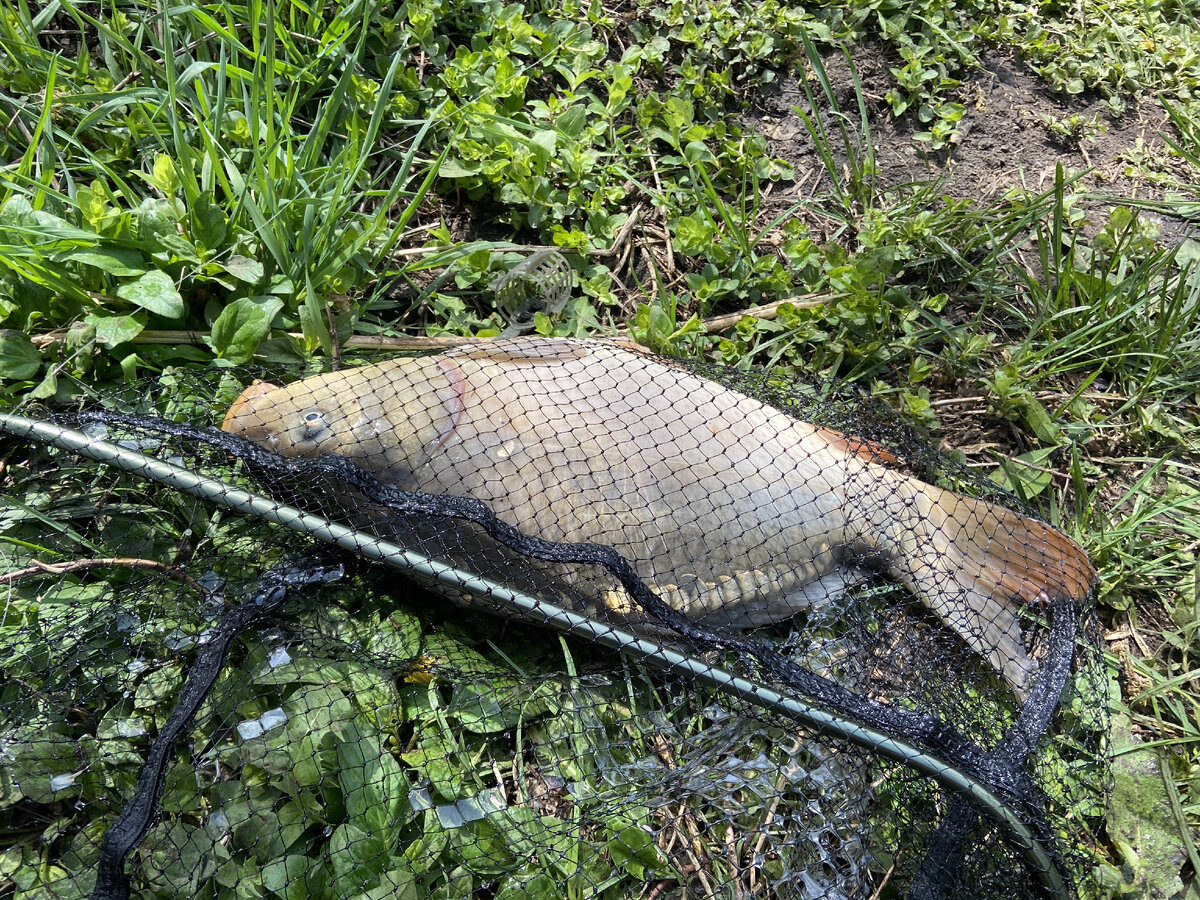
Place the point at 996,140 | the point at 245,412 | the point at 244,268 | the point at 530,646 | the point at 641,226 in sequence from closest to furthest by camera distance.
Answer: the point at 245,412 < the point at 530,646 < the point at 244,268 < the point at 641,226 < the point at 996,140

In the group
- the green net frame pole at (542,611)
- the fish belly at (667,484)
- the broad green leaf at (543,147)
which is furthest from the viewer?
the broad green leaf at (543,147)

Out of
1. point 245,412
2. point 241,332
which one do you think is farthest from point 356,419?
point 241,332

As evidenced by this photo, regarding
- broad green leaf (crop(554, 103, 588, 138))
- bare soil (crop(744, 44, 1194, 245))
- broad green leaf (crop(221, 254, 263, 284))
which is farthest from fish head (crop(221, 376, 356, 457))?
bare soil (crop(744, 44, 1194, 245))

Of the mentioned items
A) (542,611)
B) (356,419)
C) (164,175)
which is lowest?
(542,611)

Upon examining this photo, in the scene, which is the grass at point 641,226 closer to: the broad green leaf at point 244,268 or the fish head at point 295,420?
the broad green leaf at point 244,268

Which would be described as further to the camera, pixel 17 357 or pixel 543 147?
pixel 543 147

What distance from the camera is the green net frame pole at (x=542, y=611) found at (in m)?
2.20

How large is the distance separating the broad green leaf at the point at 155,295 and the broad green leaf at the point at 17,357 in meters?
0.34

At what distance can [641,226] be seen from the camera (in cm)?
387

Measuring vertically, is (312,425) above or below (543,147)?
below

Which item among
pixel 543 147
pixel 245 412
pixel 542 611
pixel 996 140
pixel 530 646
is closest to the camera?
pixel 542 611

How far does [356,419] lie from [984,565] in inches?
81.6

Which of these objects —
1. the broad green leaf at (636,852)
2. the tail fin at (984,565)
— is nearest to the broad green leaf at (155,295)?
the broad green leaf at (636,852)

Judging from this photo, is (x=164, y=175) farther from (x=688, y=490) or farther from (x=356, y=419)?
(x=688, y=490)
